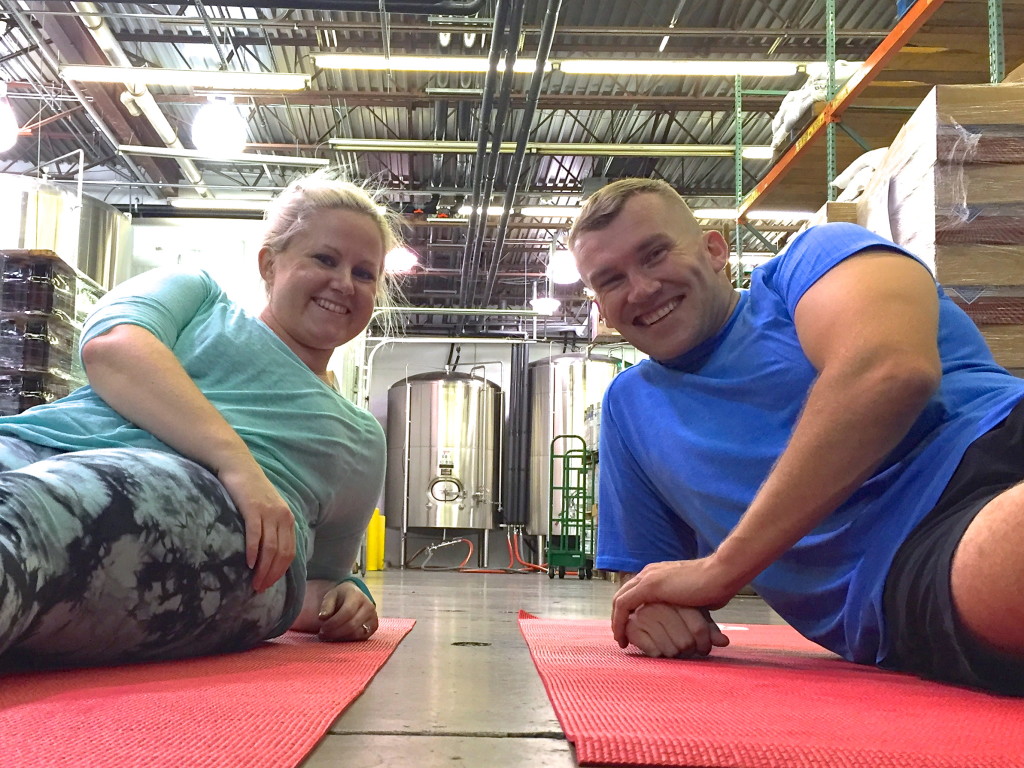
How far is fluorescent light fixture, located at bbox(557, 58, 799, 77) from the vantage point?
20.6 ft

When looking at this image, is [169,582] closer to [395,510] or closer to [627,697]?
[627,697]

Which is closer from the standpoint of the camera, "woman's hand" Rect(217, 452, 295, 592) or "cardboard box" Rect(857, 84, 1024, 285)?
"woman's hand" Rect(217, 452, 295, 592)

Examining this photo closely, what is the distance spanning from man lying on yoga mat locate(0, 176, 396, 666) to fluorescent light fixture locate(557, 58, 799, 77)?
195 inches

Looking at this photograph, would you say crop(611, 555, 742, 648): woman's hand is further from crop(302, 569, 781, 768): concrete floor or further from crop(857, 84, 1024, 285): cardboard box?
crop(857, 84, 1024, 285): cardboard box

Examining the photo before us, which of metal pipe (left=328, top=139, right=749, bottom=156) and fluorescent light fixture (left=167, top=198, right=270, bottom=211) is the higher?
metal pipe (left=328, top=139, right=749, bottom=156)

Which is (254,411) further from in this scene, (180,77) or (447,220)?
(447,220)

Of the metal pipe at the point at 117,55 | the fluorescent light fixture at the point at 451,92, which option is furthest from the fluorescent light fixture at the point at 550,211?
the metal pipe at the point at 117,55

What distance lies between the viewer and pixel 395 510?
39.6 ft

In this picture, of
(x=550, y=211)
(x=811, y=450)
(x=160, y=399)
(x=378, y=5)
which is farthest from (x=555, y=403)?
(x=811, y=450)

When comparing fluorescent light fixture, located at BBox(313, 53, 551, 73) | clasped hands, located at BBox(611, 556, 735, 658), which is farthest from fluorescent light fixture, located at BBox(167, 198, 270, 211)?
clasped hands, located at BBox(611, 556, 735, 658)

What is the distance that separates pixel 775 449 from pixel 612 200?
54 centimetres

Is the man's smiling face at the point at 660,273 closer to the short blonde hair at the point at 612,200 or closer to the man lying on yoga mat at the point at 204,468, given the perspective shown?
the short blonde hair at the point at 612,200

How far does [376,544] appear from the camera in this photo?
988cm

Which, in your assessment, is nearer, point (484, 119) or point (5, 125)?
point (5, 125)
